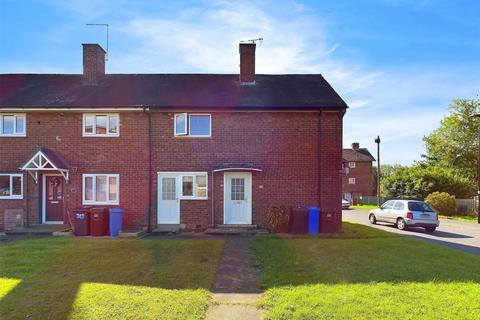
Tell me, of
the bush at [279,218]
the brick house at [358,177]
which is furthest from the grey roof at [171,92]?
the brick house at [358,177]

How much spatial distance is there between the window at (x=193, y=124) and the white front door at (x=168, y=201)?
79.2 inches

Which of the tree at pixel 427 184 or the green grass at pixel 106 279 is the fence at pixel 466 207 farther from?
the green grass at pixel 106 279

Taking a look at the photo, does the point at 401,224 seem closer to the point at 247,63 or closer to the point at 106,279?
the point at 247,63

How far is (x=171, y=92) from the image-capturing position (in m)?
17.9

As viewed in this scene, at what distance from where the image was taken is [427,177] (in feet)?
117

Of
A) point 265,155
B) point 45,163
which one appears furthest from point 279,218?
point 45,163

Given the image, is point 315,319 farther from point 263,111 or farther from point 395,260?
point 263,111

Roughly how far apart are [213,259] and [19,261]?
4.92 meters

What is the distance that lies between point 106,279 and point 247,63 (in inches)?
526

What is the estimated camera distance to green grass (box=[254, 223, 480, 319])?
6.28 meters

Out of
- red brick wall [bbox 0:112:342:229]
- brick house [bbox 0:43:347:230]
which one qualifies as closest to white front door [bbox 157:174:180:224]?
brick house [bbox 0:43:347:230]

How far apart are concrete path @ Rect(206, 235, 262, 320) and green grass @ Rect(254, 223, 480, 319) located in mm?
247

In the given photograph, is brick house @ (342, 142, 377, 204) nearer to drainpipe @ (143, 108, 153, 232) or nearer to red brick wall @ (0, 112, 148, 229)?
drainpipe @ (143, 108, 153, 232)

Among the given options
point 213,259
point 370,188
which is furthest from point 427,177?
point 213,259
